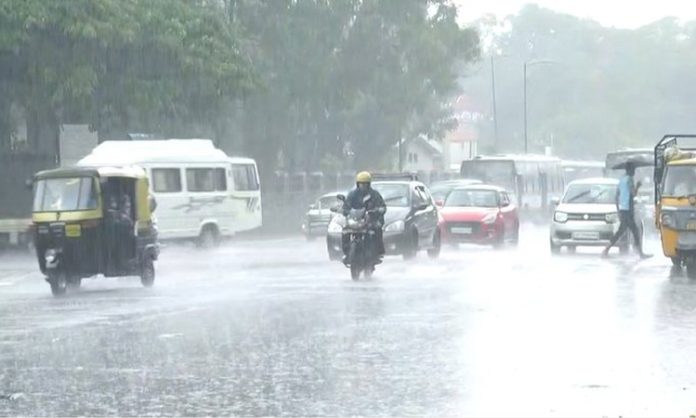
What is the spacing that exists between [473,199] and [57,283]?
57.9 feet

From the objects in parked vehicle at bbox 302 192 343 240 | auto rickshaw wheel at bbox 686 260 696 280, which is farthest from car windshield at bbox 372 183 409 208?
parked vehicle at bbox 302 192 343 240

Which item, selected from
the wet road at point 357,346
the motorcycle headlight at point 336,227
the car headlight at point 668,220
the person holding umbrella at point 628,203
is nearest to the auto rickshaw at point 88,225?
the wet road at point 357,346

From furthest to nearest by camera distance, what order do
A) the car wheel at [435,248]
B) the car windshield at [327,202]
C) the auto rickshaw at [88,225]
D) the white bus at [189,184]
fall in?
1. the car windshield at [327,202]
2. the white bus at [189,184]
3. the car wheel at [435,248]
4. the auto rickshaw at [88,225]

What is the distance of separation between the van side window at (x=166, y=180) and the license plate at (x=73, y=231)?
15572mm

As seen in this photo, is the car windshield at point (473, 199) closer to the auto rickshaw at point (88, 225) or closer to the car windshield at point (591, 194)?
the car windshield at point (591, 194)

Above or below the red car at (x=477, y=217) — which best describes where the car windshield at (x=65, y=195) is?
above

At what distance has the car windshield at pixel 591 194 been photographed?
3691 cm

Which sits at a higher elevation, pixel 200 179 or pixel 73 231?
pixel 200 179

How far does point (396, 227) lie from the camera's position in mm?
32094

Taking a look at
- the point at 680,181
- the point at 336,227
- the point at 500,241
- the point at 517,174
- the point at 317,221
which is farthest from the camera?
the point at 517,174

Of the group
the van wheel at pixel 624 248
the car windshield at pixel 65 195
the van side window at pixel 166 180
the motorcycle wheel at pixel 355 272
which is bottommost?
the van wheel at pixel 624 248

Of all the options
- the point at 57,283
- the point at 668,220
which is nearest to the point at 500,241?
the point at 668,220

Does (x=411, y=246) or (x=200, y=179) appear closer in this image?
Result: (x=411, y=246)

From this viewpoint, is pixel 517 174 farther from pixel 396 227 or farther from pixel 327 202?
pixel 396 227
